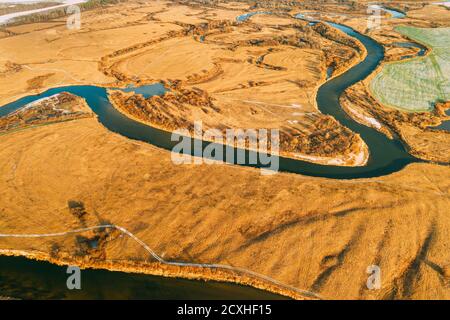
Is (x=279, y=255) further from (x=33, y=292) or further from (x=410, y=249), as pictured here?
(x=33, y=292)

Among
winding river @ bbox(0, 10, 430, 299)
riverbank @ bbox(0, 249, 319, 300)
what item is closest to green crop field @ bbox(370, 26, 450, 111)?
winding river @ bbox(0, 10, 430, 299)

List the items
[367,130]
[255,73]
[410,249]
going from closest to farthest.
A: 1. [410,249]
2. [367,130]
3. [255,73]

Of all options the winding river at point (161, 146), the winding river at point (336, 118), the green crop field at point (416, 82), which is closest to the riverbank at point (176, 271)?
the winding river at point (161, 146)

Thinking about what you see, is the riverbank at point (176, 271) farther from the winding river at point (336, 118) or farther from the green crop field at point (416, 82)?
the green crop field at point (416, 82)

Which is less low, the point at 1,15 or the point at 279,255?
the point at 1,15
